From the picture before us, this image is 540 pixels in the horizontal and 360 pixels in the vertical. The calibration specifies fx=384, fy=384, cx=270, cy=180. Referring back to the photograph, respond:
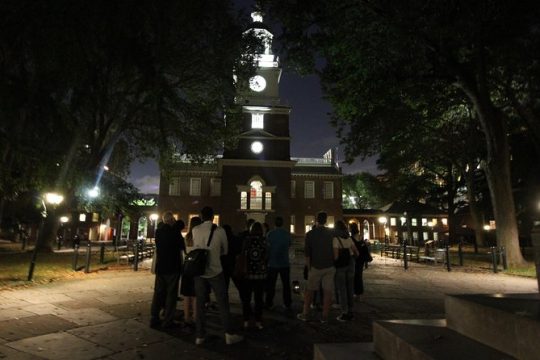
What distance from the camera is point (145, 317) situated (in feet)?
23.9

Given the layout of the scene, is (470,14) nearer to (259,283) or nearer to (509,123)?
(259,283)

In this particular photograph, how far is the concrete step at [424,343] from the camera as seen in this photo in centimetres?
330

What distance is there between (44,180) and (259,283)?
15.1 m

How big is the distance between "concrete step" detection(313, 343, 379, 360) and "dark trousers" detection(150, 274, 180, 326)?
2.93 m

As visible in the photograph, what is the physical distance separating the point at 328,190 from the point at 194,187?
1697 centimetres

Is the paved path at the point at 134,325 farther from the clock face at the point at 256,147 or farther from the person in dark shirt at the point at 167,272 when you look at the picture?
the clock face at the point at 256,147

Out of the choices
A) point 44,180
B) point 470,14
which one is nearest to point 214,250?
point 470,14

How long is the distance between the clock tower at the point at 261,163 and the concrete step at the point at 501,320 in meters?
34.5

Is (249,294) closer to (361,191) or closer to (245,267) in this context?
(245,267)

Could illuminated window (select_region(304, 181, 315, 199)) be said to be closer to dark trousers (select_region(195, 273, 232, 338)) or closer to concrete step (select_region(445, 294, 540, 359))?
dark trousers (select_region(195, 273, 232, 338))

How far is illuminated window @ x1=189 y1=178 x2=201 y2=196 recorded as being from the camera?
155 ft

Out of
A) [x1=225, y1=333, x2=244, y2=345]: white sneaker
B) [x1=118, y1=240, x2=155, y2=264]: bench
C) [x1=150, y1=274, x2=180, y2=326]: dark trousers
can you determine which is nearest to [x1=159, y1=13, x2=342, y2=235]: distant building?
[x1=118, y1=240, x2=155, y2=264]: bench

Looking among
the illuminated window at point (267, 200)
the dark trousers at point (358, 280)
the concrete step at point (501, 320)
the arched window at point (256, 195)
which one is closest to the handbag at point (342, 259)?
the dark trousers at point (358, 280)

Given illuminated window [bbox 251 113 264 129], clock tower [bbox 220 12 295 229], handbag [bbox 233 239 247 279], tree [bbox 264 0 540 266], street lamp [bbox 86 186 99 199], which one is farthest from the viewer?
illuminated window [bbox 251 113 264 129]
